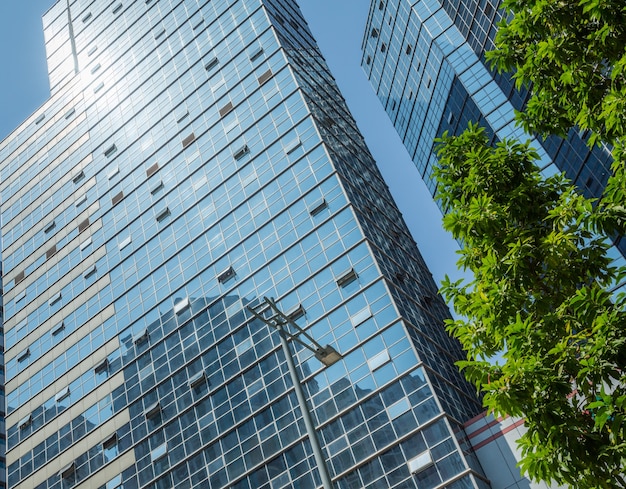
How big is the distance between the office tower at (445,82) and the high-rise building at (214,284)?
691 inches

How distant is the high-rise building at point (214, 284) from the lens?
117ft

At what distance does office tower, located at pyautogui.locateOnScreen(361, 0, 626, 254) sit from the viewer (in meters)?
61.8

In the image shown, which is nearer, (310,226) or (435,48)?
(310,226)

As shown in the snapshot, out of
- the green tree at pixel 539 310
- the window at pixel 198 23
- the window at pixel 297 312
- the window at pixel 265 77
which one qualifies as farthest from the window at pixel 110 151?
the green tree at pixel 539 310

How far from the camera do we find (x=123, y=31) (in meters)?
73.4

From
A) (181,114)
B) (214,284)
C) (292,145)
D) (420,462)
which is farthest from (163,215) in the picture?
(420,462)

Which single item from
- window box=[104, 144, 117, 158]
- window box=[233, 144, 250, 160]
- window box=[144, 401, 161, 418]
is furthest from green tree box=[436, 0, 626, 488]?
window box=[104, 144, 117, 158]

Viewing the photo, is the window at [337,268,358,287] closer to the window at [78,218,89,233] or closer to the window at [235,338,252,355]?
the window at [235,338,252,355]

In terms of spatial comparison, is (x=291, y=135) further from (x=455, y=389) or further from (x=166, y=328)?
(x=455, y=389)

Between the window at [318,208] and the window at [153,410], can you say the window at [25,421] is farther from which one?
the window at [318,208]

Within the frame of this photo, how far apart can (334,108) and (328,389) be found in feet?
92.9

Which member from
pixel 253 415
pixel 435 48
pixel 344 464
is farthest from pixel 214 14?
pixel 344 464

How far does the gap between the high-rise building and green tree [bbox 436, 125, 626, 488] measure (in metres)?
21.8

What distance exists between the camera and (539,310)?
11.2 m
